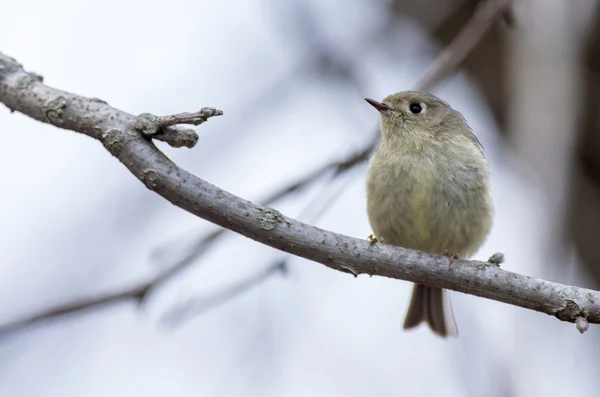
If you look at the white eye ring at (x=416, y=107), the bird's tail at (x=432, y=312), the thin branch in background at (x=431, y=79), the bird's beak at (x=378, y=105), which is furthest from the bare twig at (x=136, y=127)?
the bird's tail at (x=432, y=312)

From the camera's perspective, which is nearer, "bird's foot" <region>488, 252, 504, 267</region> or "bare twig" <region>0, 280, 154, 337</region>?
"bare twig" <region>0, 280, 154, 337</region>

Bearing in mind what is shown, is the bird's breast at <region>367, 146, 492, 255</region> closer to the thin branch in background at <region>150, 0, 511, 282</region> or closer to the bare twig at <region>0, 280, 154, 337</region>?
the thin branch in background at <region>150, 0, 511, 282</region>

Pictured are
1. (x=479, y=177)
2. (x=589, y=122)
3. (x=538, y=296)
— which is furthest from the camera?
(x=589, y=122)

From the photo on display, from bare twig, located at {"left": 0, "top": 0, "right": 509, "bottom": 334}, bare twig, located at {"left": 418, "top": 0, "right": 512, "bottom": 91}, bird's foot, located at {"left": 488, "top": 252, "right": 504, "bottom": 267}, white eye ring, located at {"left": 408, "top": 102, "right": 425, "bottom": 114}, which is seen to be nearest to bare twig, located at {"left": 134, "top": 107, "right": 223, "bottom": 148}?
bare twig, located at {"left": 0, "top": 0, "right": 509, "bottom": 334}

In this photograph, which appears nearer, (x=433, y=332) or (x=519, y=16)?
(x=519, y=16)

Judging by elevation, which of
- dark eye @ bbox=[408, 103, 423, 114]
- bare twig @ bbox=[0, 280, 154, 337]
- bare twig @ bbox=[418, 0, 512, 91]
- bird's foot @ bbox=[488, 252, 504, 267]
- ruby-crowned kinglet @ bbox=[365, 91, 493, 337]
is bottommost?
bare twig @ bbox=[0, 280, 154, 337]

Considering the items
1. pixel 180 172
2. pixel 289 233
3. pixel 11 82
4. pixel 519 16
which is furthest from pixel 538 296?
pixel 11 82

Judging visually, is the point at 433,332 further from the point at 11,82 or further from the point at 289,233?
the point at 11,82

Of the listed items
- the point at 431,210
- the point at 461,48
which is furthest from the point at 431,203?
the point at 461,48
